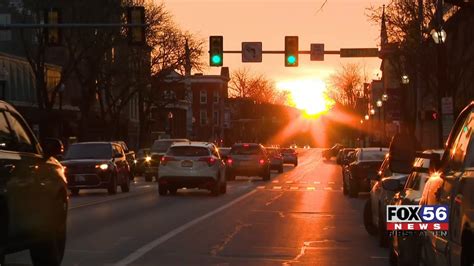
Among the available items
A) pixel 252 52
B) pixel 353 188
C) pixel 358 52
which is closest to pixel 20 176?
pixel 353 188

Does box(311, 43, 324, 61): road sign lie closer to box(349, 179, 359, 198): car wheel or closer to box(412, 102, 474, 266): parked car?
box(349, 179, 359, 198): car wheel

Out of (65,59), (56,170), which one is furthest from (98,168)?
(65,59)

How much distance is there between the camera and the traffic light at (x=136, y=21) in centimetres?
2800

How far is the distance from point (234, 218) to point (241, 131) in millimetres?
118084

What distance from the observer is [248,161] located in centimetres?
4256

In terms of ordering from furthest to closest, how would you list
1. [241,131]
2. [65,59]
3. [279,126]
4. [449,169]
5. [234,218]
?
[279,126] → [241,131] → [65,59] → [234,218] → [449,169]

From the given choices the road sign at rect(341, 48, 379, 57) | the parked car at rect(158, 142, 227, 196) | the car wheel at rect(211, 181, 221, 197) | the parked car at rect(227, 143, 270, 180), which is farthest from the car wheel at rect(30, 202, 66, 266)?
the parked car at rect(227, 143, 270, 180)

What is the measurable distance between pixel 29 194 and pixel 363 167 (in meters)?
17.8

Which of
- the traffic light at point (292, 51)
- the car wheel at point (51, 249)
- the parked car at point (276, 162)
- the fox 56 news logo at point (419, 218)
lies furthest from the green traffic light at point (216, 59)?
the fox 56 news logo at point (419, 218)

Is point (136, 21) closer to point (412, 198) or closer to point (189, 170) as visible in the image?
point (189, 170)

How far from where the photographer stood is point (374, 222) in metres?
15.4

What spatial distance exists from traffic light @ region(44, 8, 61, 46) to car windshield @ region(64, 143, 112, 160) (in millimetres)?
3510

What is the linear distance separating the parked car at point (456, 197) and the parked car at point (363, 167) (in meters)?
17.7

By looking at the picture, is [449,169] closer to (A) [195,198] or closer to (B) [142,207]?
(B) [142,207]
